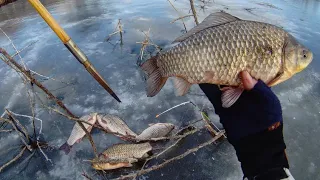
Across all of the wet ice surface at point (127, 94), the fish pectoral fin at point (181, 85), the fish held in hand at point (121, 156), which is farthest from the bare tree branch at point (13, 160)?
the fish pectoral fin at point (181, 85)

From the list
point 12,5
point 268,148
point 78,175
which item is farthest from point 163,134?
point 12,5

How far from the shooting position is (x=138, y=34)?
7625mm

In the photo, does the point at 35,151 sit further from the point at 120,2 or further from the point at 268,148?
the point at 120,2

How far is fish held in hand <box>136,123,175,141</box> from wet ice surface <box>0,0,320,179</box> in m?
0.30

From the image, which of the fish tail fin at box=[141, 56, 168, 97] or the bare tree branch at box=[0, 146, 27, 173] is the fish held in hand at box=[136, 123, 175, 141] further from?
the bare tree branch at box=[0, 146, 27, 173]

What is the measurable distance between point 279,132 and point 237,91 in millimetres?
490

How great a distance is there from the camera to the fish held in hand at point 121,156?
3152mm

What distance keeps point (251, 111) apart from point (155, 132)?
1.61 m

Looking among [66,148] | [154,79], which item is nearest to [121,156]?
[66,148]

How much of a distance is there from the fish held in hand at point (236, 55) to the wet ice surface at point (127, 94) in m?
1.54

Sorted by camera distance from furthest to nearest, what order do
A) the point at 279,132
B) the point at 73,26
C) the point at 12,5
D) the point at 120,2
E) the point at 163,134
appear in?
1. the point at 12,5
2. the point at 120,2
3. the point at 73,26
4. the point at 163,134
5. the point at 279,132

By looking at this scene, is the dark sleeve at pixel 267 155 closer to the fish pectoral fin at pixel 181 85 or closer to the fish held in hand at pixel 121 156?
the fish pectoral fin at pixel 181 85

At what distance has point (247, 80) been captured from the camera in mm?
2047

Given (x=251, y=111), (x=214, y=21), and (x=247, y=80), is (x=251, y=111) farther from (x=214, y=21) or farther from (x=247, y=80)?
(x=214, y=21)
